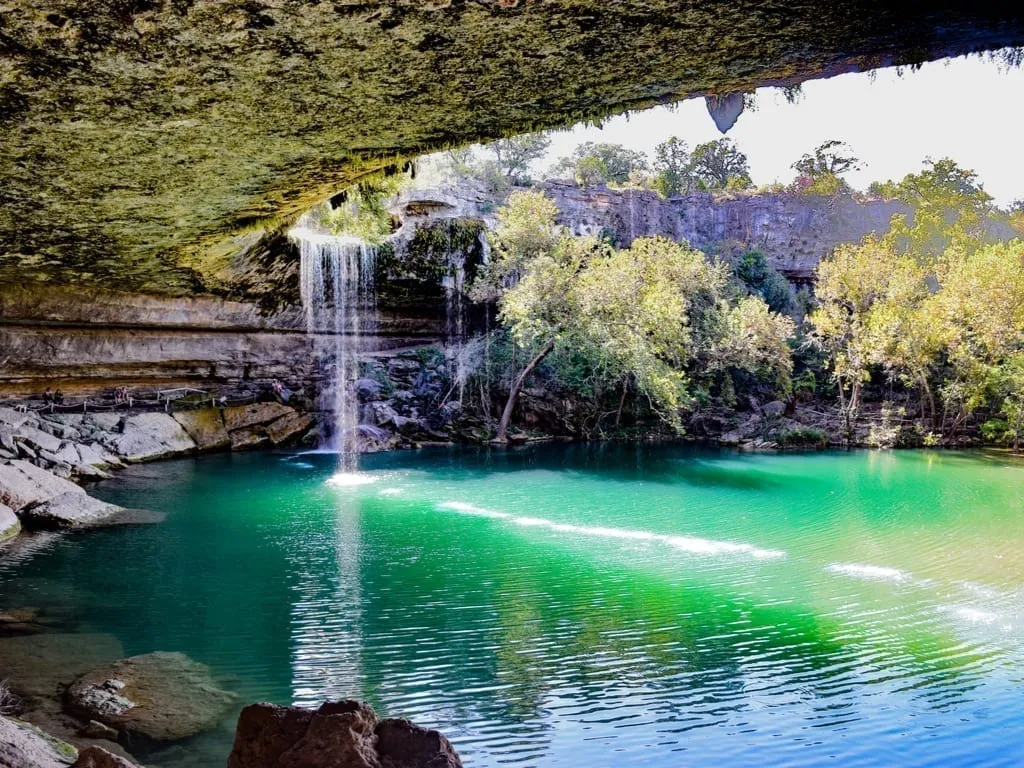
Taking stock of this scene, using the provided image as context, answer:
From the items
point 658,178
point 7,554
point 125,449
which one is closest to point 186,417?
point 125,449

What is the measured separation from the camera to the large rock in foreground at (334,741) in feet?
11.3

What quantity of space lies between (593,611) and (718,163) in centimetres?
3880

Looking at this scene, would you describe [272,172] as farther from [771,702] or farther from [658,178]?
[658,178]

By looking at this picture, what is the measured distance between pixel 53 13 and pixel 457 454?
17785mm

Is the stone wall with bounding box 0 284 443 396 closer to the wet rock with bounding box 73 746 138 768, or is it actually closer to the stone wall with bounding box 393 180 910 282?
the stone wall with bounding box 393 180 910 282

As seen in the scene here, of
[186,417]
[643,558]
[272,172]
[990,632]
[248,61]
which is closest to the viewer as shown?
[248,61]

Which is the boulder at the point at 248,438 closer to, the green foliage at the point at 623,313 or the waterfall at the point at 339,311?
the waterfall at the point at 339,311

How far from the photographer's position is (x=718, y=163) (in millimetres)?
42281

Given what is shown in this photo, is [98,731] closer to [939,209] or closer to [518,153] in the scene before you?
[518,153]

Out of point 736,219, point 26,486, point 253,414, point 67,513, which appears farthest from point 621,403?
point 26,486

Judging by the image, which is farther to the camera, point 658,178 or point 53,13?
point 658,178

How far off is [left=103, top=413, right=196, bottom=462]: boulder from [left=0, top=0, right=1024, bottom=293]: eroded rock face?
40.1 feet

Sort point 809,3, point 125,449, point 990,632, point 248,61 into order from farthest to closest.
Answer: point 125,449
point 990,632
point 248,61
point 809,3

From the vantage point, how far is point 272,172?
684cm
